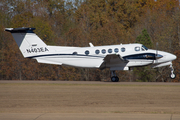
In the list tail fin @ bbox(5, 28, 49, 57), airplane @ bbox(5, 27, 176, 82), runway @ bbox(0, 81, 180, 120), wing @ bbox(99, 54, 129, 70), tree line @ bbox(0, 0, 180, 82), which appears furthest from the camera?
tree line @ bbox(0, 0, 180, 82)

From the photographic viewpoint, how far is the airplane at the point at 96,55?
1966cm

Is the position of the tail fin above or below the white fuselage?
above

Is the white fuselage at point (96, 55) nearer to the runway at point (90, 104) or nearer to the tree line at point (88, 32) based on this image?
the runway at point (90, 104)

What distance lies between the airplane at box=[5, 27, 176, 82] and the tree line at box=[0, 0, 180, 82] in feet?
15.2

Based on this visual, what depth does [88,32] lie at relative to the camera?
33188 mm

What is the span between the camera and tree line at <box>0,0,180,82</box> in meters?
Answer: 26.1

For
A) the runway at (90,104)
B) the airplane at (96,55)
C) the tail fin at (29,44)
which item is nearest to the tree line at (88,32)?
the airplane at (96,55)

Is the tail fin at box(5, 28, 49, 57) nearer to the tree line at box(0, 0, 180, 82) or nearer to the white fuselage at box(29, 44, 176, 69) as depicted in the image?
the white fuselage at box(29, 44, 176, 69)

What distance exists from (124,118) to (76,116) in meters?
1.60

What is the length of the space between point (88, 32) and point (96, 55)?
1347 cm

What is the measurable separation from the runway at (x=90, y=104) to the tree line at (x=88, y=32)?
10.1 metres

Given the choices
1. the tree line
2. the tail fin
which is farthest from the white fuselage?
the tree line

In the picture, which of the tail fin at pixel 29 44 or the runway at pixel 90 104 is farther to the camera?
the tail fin at pixel 29 44

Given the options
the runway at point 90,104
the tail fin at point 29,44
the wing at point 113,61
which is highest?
the tail fin at point 29,44
